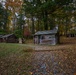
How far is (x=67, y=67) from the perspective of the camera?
11.1m

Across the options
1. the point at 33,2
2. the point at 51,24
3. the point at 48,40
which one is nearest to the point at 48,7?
the point at 33,2

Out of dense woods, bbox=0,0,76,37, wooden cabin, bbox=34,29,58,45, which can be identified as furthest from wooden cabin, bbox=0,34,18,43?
wooden cabin, bbox=34,29,58,45

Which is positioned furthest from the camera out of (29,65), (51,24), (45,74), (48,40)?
(51,24)

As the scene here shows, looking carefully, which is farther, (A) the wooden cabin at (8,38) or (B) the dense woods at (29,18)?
(A) the wooden cabin at (8,38)

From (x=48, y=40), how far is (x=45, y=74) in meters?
20.4

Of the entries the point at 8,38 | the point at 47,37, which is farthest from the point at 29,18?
the point at 47,37

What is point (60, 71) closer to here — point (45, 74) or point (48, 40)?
point (45, 74)

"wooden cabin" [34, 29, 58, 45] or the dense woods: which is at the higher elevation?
the dense woods

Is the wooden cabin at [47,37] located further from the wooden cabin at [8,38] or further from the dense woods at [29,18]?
the wooden cabin at [8,38]

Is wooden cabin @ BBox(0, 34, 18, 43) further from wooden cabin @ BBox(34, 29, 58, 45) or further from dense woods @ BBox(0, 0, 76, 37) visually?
wooden cabin @ BBox(34, 29, 58, 45)

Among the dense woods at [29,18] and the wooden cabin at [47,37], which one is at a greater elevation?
the dense woods at [29,18]

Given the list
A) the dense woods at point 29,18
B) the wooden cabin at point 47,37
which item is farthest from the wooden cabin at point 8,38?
the wooden cabin at point 47,37

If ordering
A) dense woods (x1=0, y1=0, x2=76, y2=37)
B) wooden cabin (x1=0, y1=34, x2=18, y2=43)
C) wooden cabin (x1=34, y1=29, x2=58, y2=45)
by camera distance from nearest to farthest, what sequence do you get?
wooden cabin (x1=34, y1=29, x2=58, y2=45)
dense woods (x1=0, y1=0, x2=76, y2=37)
wooden cabin (x1=0, y1=34, x2=18, y2=43)

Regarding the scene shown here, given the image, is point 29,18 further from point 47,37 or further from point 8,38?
point 47,37
